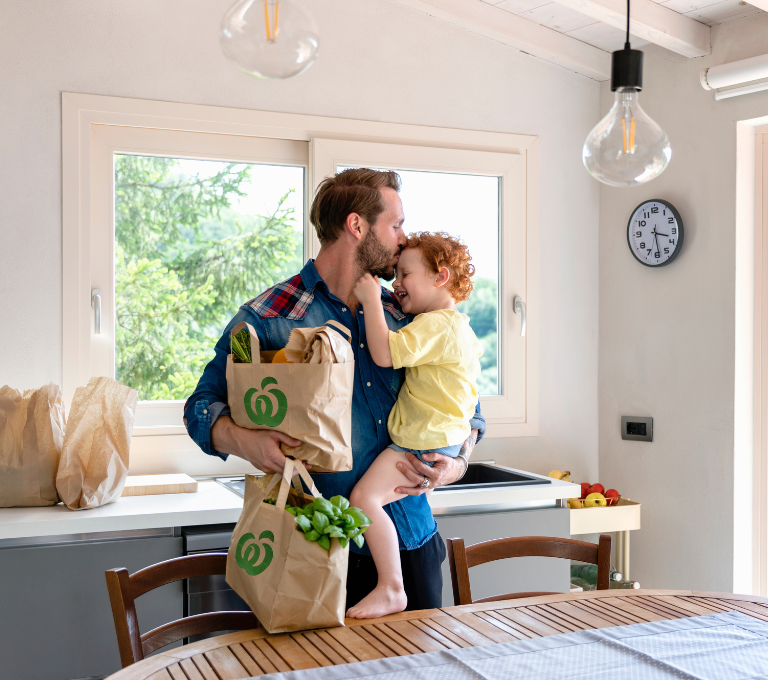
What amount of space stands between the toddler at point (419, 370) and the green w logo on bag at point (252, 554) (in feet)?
0.93

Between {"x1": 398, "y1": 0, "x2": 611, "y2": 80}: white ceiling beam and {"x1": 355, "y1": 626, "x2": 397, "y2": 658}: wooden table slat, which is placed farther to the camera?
{"x1": 398, "y1": 0, "x2": 611, "y2": 80}: white ceiling beam

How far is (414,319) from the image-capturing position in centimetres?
172

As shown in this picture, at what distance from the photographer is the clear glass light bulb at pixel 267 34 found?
3.55 ft

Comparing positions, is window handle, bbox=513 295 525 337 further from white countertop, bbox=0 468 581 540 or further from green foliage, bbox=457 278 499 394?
white countertop, bbox=0 468 581 540

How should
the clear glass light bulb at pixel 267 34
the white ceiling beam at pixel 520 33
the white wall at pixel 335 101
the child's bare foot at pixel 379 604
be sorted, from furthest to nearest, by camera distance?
the white ceiling beam at pixel 520 33
the white wall at pixel 335 101
the child's bare foot at pixel 379 604
the clear glass light bulb at pixel 267 34

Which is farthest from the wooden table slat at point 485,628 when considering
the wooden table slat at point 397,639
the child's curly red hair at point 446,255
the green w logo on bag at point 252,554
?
the child's curly red hair at point 446,255

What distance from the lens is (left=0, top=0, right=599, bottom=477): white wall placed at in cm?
239

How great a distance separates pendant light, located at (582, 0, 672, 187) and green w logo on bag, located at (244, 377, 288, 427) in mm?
652

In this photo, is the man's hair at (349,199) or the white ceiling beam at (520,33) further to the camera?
the white ceiling beam at (520,33)

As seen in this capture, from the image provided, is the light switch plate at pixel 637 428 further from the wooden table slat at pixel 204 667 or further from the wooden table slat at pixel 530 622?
the wooden table slat at pixel 204 667

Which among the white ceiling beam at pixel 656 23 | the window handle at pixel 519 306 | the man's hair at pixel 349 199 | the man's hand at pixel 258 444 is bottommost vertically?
the man's hand at pixel 258 444

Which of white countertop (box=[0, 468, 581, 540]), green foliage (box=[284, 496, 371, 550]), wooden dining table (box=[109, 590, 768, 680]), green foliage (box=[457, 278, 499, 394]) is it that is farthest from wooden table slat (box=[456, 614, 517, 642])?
green foliage (box=[457, 278, 499, 394])

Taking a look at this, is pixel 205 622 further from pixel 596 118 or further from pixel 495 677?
pixel 596 118

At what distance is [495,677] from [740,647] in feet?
1.36
